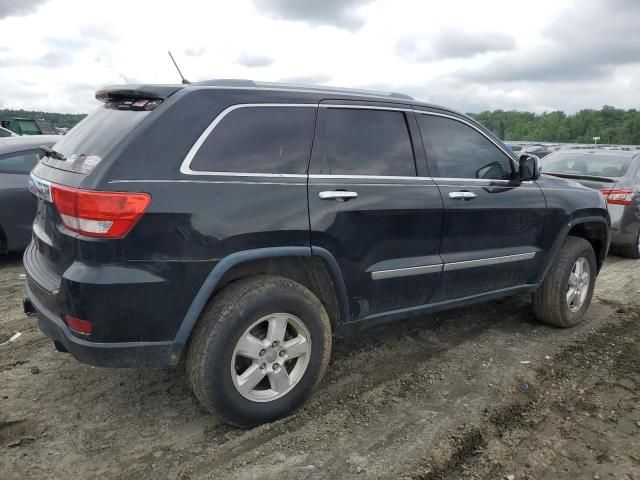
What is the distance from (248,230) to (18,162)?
15.7 ft

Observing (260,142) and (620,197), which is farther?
(620,197)

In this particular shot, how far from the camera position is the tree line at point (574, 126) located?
157 feet

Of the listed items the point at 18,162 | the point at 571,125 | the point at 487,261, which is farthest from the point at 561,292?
the point at 571,125

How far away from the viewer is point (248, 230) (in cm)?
272

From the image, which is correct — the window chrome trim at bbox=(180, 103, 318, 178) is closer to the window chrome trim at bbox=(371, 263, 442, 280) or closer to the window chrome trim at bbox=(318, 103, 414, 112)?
the window chrome trim at bbox=(318, 103, 414, 112)

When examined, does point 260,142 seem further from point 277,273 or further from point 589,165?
point 589,165

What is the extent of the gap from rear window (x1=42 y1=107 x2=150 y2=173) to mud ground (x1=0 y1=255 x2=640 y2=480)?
1.45m

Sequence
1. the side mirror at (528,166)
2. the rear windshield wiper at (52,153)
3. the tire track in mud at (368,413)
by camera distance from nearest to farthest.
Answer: the tire track in mud at (368,413), the rear windshield wiper at (52,153), the side mirror at (528,166)

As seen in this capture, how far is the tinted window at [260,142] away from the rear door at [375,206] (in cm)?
10

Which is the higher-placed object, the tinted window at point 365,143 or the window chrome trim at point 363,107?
the window chrome trim at point 363,107

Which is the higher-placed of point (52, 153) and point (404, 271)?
point (52, 153)

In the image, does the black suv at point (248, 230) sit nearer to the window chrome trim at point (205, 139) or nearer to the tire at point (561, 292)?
the window chrome trim at point (205, 139)

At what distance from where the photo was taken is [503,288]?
4.21m

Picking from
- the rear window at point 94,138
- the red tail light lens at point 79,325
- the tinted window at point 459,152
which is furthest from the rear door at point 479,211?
the red tail light lens at point 79,325
